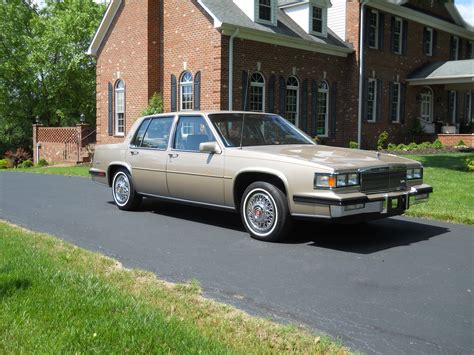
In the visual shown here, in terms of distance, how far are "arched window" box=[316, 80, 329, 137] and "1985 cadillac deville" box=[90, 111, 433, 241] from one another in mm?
14774

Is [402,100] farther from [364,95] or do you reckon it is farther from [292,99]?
[292,99]

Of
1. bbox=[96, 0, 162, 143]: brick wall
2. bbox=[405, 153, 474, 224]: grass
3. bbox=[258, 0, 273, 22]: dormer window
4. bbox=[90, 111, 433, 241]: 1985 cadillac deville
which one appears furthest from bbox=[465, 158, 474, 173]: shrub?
bbox=[96, 0, 162, 143]: brick wall

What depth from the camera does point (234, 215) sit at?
343 inches

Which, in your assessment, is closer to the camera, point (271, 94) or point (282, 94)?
point (271, 94)

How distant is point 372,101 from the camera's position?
2491 cm

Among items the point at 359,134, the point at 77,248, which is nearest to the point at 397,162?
the point at 77,248

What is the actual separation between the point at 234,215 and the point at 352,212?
2965 millimetres

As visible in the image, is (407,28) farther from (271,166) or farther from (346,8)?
(271,166)

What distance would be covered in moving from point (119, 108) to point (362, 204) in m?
18.3

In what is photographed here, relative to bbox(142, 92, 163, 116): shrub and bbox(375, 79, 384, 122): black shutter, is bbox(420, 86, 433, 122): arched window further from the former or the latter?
bbox(142, 92, 163, 116): shrub

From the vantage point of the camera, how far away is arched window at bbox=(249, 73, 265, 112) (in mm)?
19750

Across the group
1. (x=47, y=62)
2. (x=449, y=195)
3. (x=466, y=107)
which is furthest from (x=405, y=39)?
(x=47, y=62)

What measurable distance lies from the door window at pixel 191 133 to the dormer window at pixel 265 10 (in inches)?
514

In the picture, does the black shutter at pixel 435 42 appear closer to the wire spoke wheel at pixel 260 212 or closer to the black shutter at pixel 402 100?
the black shutter at pixel 402 100
